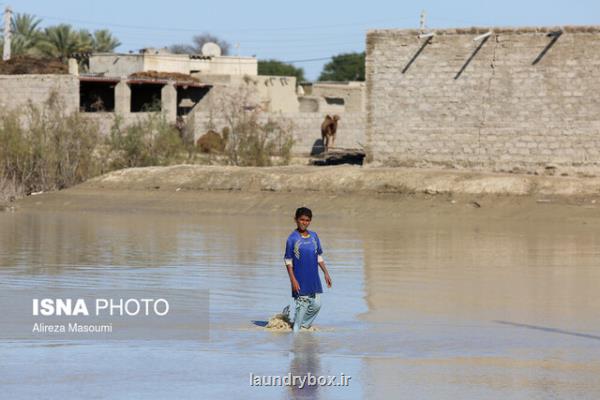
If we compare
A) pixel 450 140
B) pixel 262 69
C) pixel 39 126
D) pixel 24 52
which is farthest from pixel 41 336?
pixel 262 69

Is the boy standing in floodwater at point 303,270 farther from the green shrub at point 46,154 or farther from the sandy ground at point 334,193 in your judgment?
the green shrub at point 46,154

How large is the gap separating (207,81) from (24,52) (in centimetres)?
1760

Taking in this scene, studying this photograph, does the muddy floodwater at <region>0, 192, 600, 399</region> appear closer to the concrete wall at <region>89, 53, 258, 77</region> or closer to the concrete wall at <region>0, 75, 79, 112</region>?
the concrete wall at <region>0, 75, 79, 112</region>

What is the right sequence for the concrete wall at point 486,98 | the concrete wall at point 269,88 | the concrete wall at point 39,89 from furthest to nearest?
the concrete wall at point 269,88 → the concrete wall at point 39,89 → the concrete wall at point 486,98

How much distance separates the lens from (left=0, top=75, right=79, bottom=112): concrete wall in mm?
46844

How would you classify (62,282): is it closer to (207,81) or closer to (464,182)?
(464,182)

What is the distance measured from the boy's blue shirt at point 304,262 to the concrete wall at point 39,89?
3529cm

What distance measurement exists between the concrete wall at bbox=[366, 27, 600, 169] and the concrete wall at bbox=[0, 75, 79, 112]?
17334 millimetres

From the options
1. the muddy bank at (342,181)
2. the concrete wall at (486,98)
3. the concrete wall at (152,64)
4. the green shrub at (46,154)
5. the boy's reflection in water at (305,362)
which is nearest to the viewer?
the boy's reflection in water at (305,362)

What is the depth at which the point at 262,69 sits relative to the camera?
106188 mm

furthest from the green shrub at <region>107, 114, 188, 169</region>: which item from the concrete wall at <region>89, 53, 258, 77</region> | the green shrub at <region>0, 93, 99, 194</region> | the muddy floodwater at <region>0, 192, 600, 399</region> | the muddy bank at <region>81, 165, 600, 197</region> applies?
the concrete wall at <region>89, 53, 258, 77</region>

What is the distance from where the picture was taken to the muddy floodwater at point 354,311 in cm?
1005

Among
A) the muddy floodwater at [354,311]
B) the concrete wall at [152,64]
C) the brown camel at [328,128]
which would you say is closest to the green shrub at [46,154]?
the brown camel at [328,128]

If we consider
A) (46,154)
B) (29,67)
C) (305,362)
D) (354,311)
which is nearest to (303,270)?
(305,362)
